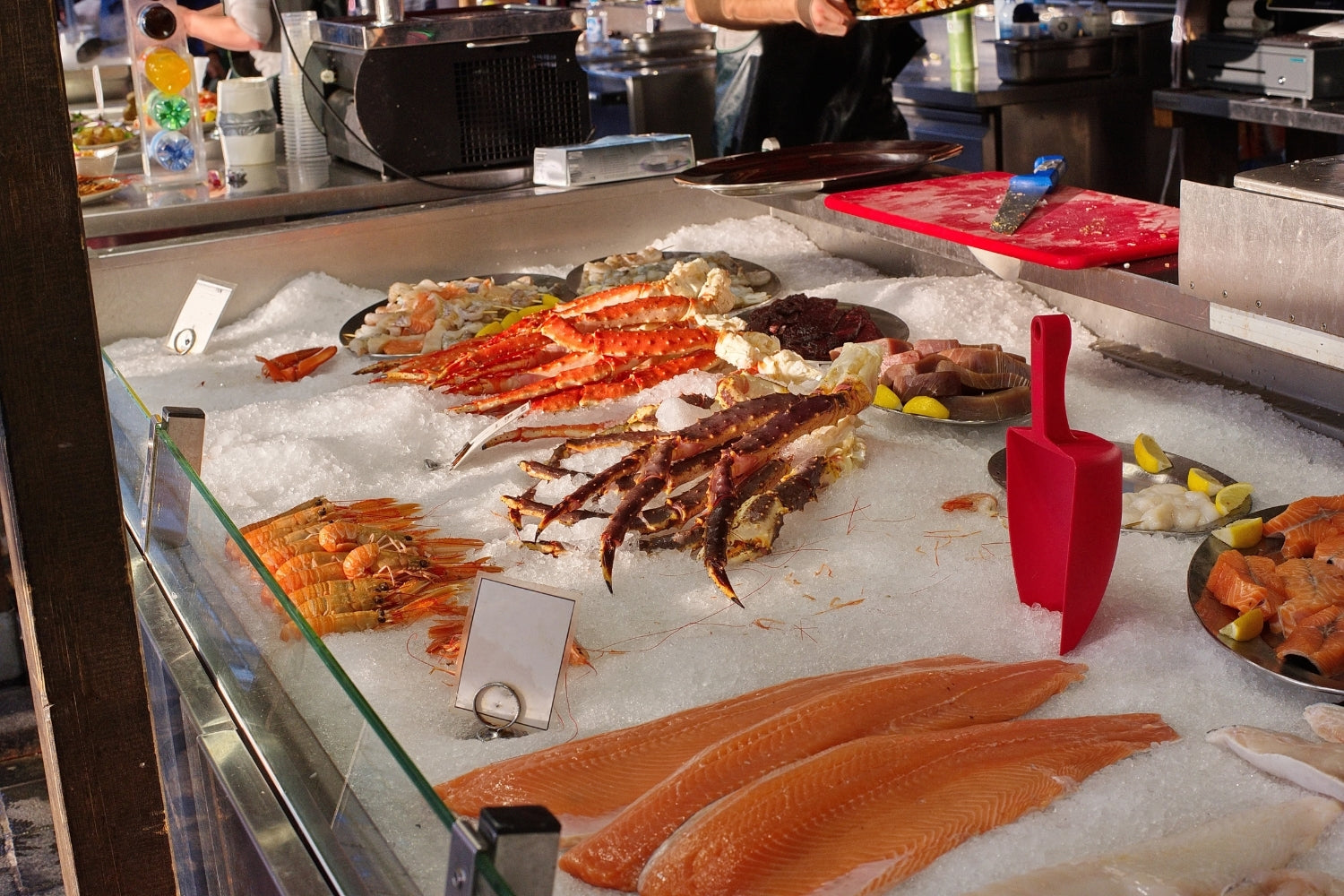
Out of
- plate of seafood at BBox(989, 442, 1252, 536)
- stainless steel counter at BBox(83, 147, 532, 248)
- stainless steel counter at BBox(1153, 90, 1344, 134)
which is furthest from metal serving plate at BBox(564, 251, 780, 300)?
stainless steel counter at BBox(1153, 90, 1344, 134)

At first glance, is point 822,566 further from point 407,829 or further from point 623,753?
point 407,829

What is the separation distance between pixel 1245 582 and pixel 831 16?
272cm

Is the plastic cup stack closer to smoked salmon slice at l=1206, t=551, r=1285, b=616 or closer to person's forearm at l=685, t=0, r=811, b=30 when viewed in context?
person's forearm at l=685, t=0, r=811, b=30

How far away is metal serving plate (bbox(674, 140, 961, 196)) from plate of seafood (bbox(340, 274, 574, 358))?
1.48ft

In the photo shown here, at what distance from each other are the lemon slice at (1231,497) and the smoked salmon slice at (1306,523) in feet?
0.32

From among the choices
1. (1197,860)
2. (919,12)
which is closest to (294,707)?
(1197,860)

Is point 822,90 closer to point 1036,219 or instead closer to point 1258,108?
point 1258,108

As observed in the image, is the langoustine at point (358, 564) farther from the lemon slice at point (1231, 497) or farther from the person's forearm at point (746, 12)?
A: the person's forearm at point (746, 12)

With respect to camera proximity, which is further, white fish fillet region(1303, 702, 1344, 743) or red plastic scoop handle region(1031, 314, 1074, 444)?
red plastic scoop handle region(1031, 314, 1074, 444)

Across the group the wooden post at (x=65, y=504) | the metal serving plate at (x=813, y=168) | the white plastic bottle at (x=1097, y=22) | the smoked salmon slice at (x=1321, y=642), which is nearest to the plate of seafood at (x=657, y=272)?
the metal serving plate at (x=813, y=168)

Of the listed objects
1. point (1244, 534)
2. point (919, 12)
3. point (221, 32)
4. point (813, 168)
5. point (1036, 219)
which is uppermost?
point (221, 32)

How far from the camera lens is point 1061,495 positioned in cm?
147

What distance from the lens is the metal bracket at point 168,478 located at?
1.48 m

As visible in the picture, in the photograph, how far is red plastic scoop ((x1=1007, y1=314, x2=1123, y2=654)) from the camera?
1.45m
